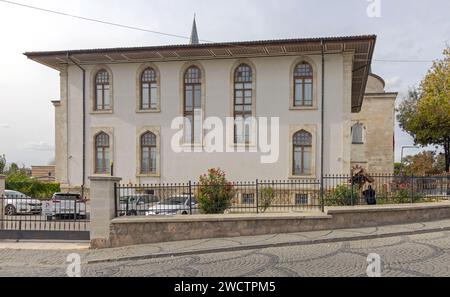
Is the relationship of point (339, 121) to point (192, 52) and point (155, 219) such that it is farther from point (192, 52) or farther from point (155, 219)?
point (155, 219)

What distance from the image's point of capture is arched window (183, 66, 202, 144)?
69.0ft

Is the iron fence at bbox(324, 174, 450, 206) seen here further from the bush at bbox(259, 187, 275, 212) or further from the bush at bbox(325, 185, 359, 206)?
the bush at bbox(259, 187, 275, 212)

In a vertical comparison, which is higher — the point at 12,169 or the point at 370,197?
the point at 370,197

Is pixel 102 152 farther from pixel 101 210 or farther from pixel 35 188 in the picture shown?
pixel 101 210

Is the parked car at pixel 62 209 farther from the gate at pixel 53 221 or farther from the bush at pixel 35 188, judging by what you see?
the bush at pixel 35 188

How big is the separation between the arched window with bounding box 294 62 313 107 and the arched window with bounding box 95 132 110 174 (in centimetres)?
1195

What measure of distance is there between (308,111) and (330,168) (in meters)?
3.45

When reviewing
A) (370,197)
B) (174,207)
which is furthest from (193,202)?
(370,197)

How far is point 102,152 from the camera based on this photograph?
71.9 ft

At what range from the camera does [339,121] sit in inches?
763

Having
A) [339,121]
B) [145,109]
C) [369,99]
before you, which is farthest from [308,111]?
[369,99]

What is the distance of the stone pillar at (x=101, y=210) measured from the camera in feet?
29.0

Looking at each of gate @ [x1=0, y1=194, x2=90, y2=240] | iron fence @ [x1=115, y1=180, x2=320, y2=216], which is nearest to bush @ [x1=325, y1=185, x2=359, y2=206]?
iron fence @ [x1=115, y1=180, x2=320, y2=216]

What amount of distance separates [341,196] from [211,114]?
11.6 metres
